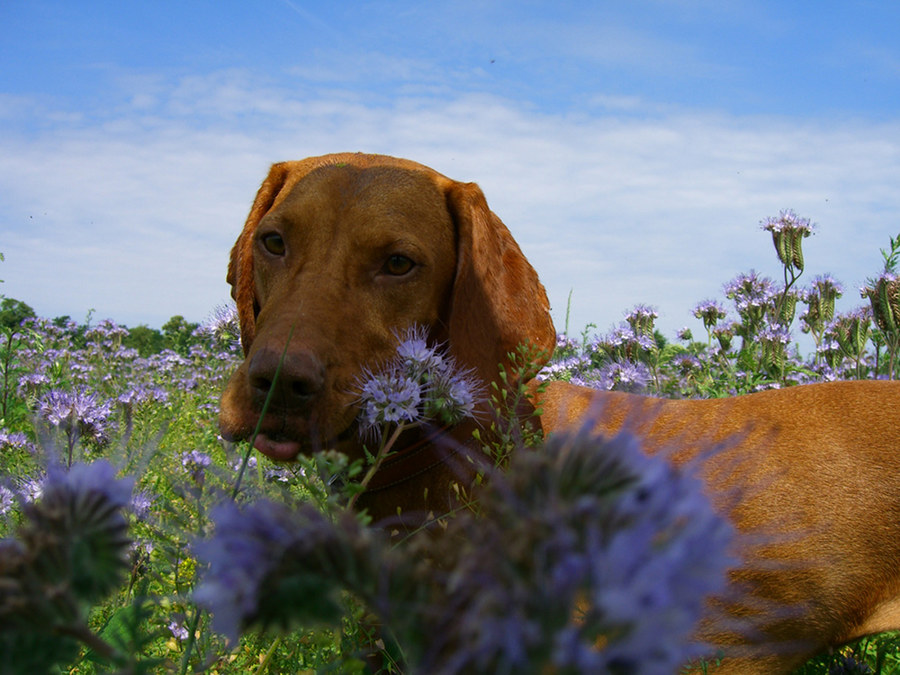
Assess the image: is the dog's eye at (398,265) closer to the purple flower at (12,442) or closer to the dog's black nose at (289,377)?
the dog's black nose at (289,377)

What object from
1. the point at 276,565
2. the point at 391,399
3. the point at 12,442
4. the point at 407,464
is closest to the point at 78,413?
the point at 12,442

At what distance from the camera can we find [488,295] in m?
3.09

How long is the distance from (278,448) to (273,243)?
110 cm

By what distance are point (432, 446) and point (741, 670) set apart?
5.20ft

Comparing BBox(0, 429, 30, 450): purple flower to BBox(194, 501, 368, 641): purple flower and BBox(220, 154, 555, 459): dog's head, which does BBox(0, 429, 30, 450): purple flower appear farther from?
BBox(194, 501, 368, 641): purple flower

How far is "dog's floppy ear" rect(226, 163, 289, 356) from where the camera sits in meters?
3.53

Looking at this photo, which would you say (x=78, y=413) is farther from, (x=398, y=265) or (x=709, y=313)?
(x=709, y=313)

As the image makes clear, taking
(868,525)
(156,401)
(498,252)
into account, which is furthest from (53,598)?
(156,401)

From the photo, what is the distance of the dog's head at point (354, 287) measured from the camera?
2.16m

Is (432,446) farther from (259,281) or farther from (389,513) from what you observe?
(259,281)

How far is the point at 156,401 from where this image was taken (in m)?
5.09

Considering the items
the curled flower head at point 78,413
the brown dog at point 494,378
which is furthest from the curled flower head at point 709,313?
the curled flower head at point 78,413

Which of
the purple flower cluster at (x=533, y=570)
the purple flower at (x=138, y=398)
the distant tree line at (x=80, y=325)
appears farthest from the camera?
the distant tree line at (x=80, y=325)

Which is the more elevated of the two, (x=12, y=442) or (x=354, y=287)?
(x=354, y=287)
